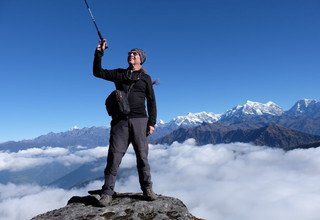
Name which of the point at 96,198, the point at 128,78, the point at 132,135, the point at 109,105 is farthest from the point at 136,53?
the point at 96,198

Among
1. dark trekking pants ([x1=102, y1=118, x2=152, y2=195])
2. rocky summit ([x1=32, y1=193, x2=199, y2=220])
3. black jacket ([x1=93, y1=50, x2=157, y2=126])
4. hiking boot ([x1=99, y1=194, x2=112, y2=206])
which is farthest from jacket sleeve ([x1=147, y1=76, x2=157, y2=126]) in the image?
hiking boot ([x1=99, y1=194, x2=112, y2=206])

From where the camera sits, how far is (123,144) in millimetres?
11352

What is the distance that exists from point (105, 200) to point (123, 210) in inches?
26.7

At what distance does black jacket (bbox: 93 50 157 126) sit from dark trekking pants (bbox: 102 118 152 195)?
13.3 inches

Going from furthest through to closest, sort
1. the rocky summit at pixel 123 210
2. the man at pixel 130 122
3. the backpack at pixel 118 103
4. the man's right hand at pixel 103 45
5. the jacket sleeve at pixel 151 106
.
→ the jacket sleeve at pixel 151 106, the man at pixel 130 122, the man's right hand at pixel 103 45, the backpack at pixel 118 103, the rocky summit at pixel 123 210

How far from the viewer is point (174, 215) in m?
10.8

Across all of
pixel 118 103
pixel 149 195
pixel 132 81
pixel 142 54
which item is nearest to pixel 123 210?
pixel 149 195

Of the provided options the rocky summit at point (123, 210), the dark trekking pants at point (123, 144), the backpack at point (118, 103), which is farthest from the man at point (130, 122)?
the rocky summit at point (123, 210)

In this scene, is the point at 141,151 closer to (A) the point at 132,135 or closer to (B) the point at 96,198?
(A) the point at 132,135

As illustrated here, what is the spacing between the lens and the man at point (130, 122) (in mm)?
11266

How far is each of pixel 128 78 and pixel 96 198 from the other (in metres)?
3.94

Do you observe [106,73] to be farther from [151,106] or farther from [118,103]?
[151,106]

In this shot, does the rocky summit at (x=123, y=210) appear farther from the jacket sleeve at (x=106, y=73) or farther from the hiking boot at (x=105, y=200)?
the jacket sleeve at (x=106, y=73)

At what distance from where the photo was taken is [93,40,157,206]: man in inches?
444
